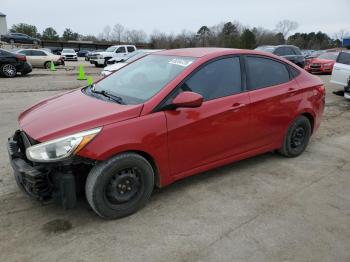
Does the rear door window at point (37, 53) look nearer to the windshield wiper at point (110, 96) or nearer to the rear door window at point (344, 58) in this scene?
the rear door window at point (344, 58)

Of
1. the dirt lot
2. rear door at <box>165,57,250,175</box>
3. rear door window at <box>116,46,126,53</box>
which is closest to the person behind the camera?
the dirt lot

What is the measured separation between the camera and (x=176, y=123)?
147 inches

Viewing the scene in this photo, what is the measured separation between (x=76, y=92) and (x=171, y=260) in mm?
2534

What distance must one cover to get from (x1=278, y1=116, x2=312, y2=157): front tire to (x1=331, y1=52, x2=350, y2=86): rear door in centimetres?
762

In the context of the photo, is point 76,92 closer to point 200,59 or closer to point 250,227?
point 200,59

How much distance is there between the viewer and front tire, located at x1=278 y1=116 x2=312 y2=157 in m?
5.21

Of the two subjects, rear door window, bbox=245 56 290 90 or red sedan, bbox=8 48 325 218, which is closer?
red sedan, bbox=8 48 325 218

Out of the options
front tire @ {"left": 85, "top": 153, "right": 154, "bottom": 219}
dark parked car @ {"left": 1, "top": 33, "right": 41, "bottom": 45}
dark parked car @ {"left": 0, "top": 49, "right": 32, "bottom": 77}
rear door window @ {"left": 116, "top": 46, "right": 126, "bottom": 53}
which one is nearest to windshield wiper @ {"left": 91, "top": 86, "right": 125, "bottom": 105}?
front tire @ {"left": 85, "top": 153, "right": 154, "bottom": 219}

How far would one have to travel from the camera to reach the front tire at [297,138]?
5211 millimetres

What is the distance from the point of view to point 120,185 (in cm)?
347

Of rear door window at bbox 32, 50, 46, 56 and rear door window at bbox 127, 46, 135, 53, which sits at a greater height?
rear door window at bbox 127, 46, 135, 53

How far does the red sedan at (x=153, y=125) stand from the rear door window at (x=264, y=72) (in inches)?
0.6

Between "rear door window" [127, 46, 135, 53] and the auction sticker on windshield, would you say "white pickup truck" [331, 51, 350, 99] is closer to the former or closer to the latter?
the auction sticker on windshield

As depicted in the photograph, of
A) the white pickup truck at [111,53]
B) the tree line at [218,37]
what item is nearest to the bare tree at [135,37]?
the tree line at [218,37]
